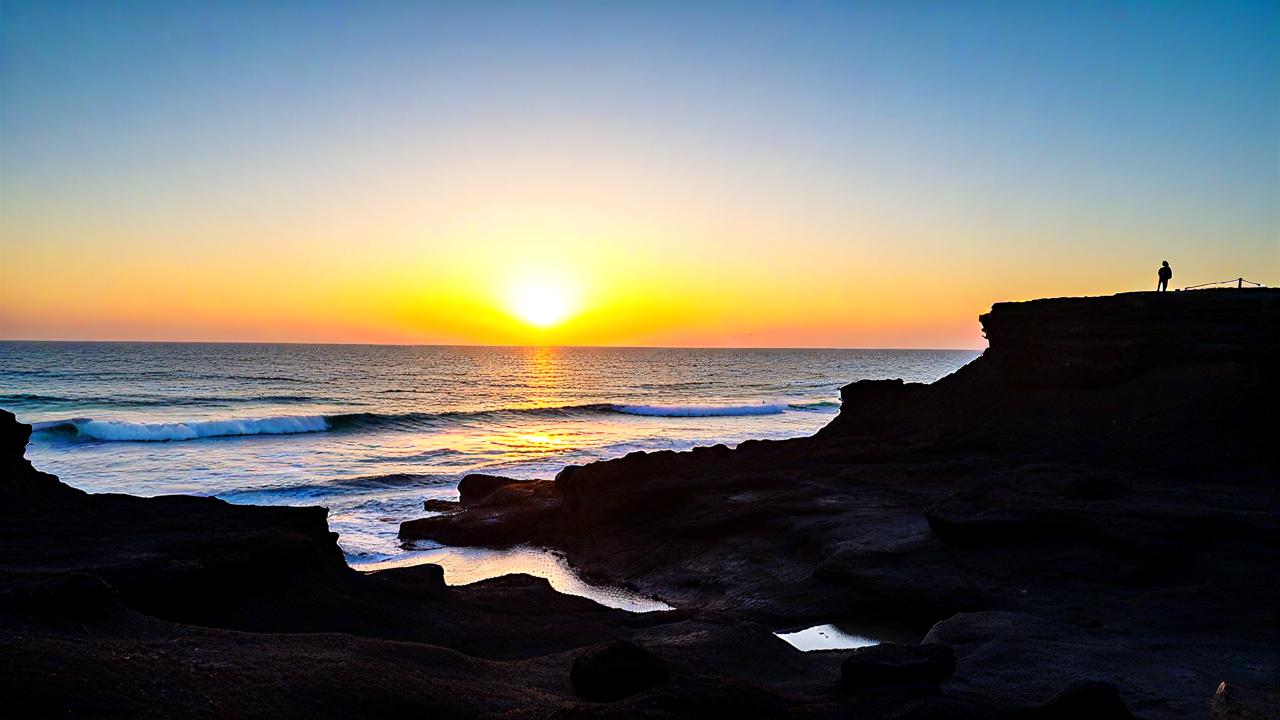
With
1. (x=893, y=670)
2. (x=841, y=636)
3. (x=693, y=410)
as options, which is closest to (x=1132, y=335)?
(x=841, y=636)

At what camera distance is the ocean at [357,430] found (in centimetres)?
2814

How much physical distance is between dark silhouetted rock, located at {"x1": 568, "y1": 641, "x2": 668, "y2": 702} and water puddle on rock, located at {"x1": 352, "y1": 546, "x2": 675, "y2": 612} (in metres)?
8.81

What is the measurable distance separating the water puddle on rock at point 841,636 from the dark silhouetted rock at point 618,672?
5.78m

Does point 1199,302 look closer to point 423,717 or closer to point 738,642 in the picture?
Result: point 738,642

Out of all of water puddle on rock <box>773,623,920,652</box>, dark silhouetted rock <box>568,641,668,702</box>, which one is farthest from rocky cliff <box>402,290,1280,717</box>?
dark silhouetted rock <box>568,641,668,702</box>

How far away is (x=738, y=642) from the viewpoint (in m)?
9.59

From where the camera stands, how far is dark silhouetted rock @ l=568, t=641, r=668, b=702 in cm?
697

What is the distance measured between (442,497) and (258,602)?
18324 millimetres

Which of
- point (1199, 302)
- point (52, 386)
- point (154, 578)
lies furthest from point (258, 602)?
point (52, 386)

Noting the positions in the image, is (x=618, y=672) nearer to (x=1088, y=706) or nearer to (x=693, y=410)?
(x=1088, y=706)

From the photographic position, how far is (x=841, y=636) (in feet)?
41.9

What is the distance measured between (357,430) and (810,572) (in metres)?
38.8

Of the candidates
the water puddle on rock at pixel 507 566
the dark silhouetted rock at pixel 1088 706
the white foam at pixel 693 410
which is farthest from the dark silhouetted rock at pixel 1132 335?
the white foam at pixel 693 410

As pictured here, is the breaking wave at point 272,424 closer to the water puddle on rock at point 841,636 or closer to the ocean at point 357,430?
the ocean at point 357,430
